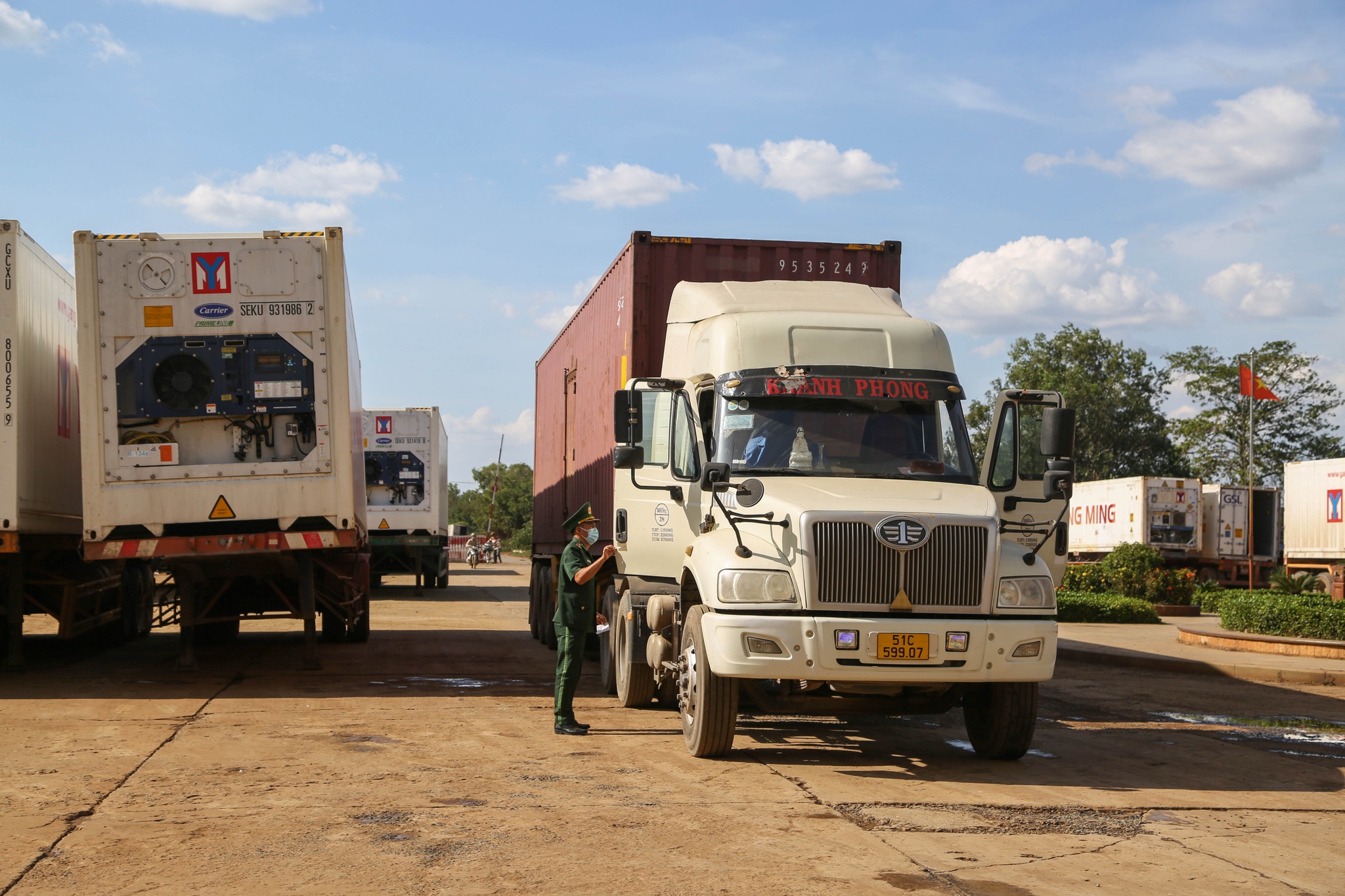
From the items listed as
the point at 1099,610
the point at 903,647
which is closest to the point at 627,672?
the point at 903,647

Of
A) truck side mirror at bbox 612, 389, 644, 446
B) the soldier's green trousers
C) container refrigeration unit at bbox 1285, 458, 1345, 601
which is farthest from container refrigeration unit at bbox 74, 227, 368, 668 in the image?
container refrigeration unit at bbox 1285, 458, 1345, 601

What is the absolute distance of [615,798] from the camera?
726 cm

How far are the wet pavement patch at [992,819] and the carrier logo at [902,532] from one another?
1.57 metres

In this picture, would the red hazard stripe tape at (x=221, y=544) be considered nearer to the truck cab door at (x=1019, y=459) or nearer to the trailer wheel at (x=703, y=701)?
the trailer wheel at (x=703, y=701)

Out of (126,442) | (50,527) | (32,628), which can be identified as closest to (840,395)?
(126,442)

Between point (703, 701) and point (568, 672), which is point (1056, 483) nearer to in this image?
point (703, 701)

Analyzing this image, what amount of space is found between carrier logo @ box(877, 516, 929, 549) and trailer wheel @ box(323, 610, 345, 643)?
393 inches

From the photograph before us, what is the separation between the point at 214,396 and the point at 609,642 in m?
4.32

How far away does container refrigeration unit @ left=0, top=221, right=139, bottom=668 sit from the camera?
39.2ft

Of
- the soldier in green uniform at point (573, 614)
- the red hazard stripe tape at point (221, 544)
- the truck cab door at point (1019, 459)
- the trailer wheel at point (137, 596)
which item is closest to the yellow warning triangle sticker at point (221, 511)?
the red hazard stripe tape at point (221, 544)

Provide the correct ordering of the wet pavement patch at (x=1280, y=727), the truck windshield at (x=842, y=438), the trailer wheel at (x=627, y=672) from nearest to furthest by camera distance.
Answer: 1. the truck windshield at (x=842, y=438)
2. the wet pavement patch at (x=1280, y=727)
3. the trailer wheel at (x=627, y=672)

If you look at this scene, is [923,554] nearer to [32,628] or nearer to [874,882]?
[874,882]

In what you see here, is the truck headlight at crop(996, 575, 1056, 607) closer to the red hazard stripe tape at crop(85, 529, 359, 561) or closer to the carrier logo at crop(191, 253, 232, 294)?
the red hazard stripe tape at crop(85, 529, 359, 561)

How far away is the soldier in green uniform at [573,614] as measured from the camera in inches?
382
